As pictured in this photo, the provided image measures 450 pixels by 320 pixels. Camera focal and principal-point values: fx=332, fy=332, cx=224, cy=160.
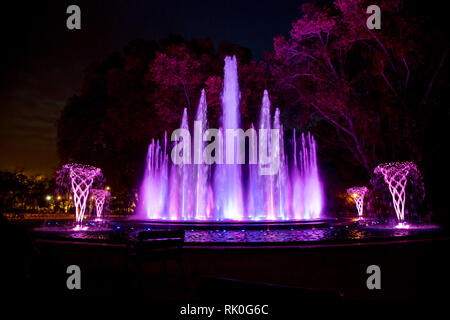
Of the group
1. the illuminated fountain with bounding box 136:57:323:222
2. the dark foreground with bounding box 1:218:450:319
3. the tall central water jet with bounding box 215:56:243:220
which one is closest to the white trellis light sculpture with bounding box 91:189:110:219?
the illuminated fountain with bounding box 136:57:323:222

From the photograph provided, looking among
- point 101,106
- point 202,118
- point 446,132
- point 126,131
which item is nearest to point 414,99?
point 446,132

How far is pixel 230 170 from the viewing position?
2272 cm

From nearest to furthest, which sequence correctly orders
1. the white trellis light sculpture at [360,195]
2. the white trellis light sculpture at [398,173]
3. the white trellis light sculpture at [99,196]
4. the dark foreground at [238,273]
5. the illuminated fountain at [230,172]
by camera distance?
1. the dark foreground at [238,273]
2. the white trellis light sculpture at [398,173]
3. the illuminated fountain at [230,172]
4. the white trellis light sculpture at [99,196]
5. the white trellis light sculpture at [360,195]

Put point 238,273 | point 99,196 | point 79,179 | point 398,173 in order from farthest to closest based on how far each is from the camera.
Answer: point 99,196 → point 79,179 → point 398,173 → point 238,273

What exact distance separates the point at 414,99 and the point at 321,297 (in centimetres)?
2412

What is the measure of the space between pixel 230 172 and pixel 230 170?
148mm

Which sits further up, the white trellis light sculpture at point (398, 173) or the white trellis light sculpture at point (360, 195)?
the white trellis light sculpture at point (398, 173)

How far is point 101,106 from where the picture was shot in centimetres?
Result: 3297

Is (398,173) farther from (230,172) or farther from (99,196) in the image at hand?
(99,196)

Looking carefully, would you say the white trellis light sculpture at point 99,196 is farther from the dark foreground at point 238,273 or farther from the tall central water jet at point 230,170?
the dark foreground at point 238,273

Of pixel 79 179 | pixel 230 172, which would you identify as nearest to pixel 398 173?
pixel 230 172

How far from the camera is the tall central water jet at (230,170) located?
2155 cm

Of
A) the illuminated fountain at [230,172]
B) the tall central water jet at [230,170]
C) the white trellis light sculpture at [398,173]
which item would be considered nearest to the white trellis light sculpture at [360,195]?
the illuminated fountain at [230,172]
